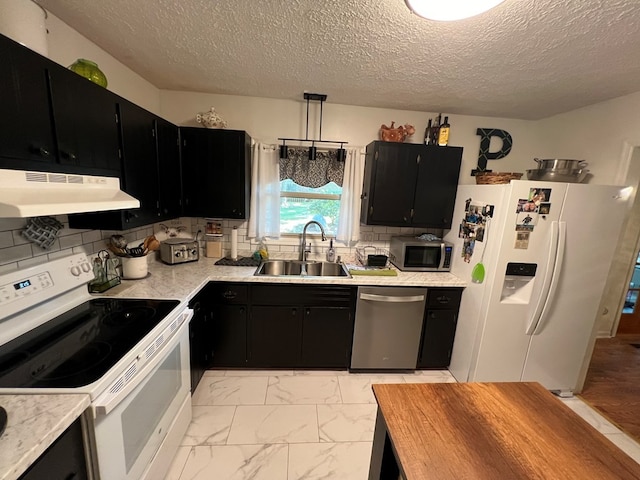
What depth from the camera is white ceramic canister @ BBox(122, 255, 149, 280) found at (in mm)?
1970

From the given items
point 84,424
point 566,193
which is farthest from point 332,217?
Answer: point 84,424

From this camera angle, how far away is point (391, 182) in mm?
2525

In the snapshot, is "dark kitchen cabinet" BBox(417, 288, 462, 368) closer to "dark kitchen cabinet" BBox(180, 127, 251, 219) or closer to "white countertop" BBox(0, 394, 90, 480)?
"dark kitchen cabinet" BBox(180, 127, 251, 219)

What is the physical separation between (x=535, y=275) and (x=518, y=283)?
13 cm

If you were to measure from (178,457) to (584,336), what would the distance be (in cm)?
323

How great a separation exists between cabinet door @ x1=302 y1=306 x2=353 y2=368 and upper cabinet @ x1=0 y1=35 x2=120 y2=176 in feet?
5.94

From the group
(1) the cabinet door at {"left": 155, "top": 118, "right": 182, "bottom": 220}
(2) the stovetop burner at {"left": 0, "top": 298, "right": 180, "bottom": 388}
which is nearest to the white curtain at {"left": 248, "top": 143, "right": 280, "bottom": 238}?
(1) the cabinet door at {"left": 155, "top": 118, "right": 182, "bottom": 220}

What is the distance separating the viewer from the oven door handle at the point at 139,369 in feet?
3.15

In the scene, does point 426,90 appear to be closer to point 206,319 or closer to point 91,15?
point 91,15

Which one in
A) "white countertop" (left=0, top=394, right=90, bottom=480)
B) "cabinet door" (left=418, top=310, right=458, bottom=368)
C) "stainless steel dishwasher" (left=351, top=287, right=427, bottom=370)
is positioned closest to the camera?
"white countertop" (left=0, top=394, right=90, bottom=480)

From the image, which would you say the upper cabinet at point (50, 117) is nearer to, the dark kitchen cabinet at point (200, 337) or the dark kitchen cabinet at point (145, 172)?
the dark kitchen cabinet at point (145, 172)

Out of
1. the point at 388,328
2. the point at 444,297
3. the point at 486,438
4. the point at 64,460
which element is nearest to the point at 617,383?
the point at 444,297

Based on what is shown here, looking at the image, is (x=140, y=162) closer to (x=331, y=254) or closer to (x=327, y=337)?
(x=331, y=254)

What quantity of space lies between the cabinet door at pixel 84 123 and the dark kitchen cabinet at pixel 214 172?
0.78m
